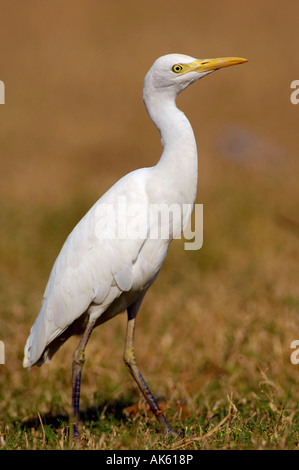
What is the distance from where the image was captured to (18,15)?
20109 millimetres

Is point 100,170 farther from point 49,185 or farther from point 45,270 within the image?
point 45,270

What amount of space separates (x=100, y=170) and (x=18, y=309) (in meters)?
6.42

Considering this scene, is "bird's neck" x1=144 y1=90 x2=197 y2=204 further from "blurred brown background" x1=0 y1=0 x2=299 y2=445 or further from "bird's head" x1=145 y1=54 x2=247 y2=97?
"blurred brown background" x1=0 y1=0 x2=299 y2=445

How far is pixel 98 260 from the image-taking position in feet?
10.6

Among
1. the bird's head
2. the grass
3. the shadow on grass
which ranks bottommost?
the shadow on grass

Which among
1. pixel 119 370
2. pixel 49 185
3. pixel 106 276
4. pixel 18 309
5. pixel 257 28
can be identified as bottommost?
pixel 119 370

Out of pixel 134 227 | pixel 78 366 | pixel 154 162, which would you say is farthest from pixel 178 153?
pixel 154 162

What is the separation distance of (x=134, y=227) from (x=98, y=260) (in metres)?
0.28

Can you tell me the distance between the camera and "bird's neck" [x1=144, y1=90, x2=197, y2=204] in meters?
3.14

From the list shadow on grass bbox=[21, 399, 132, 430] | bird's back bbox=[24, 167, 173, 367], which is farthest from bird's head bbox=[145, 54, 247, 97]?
shadow on grass bbox=[21, 399, 132, 430]

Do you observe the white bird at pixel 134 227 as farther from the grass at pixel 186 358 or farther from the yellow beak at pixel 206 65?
the grass at pixel 186 358

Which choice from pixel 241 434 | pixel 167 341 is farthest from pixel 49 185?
pixel 241 434

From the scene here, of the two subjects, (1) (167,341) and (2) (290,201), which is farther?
(2) (290,201)

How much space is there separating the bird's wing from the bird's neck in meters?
0.16
